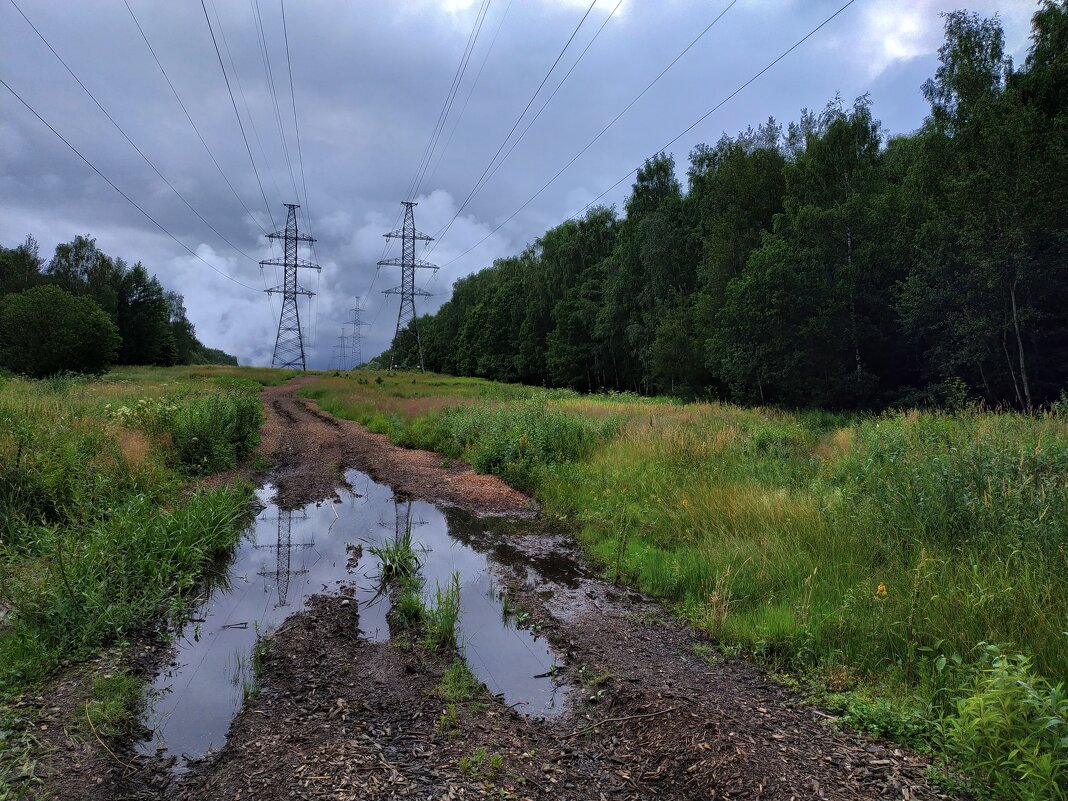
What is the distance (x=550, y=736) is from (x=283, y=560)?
493cm

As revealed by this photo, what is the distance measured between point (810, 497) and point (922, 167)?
2464 cm

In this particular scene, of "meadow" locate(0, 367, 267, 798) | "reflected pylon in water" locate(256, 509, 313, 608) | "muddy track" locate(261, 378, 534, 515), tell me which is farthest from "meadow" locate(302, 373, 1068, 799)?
"meadow" locate(0, 367, 267, 798)

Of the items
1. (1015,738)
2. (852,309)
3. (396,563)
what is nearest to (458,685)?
(396,563)

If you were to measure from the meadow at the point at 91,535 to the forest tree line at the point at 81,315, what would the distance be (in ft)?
115

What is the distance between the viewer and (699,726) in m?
3.42

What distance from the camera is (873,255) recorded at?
26953mm

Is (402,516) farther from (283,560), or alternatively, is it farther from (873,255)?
(873,255)

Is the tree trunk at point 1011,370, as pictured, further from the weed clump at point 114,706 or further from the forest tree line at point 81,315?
the forest tree line at point 81,315

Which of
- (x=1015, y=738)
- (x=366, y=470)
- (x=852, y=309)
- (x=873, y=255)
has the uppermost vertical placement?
(x=873, y=255)

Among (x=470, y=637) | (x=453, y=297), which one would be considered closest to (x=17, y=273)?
(x=453, y=297)

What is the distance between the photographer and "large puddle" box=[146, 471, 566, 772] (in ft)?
12.6

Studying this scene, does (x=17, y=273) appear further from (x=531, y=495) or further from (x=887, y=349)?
(x=887, y=349)

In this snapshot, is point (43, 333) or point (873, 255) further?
point (43, 333)

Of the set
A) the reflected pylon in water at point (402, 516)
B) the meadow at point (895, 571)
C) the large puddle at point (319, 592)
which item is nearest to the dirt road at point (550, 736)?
the large puddle at point (319, 592)
